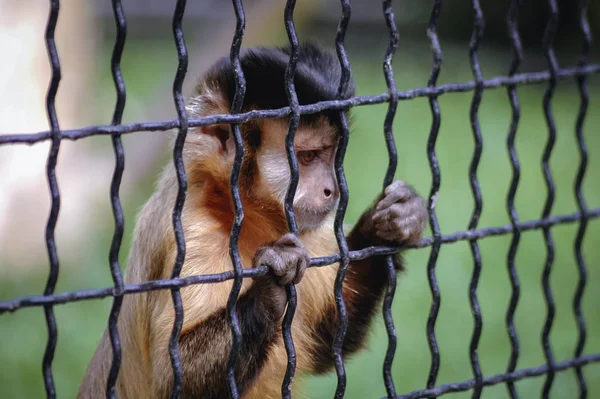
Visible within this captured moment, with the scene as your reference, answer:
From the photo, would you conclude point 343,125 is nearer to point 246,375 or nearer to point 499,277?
point 246,375

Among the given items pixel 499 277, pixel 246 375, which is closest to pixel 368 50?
pixel 499 277

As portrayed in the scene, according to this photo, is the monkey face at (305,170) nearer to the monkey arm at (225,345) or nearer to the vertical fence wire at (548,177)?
the monkey arm at (225,345)

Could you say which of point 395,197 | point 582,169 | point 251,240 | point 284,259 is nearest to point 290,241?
point 284,259

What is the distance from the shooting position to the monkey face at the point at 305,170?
3438 millimetres

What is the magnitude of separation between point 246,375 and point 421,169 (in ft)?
22.4

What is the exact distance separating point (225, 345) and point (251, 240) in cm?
67

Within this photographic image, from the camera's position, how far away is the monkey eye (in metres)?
3.51

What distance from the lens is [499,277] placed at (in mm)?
7469

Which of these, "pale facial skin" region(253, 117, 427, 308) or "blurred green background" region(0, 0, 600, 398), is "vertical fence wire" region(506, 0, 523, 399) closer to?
"pale facial skin" region(253, 117, 427, 308)

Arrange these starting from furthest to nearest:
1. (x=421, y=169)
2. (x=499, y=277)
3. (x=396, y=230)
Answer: (x=421, y=169)
(x=499, y=277)
(x=396, y=230)

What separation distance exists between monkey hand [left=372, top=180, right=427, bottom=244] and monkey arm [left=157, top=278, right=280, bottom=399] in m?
0.58

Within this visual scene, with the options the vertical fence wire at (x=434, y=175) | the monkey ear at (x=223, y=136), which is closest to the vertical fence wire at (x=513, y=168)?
the vertical fence wire at (x=434, y=175)

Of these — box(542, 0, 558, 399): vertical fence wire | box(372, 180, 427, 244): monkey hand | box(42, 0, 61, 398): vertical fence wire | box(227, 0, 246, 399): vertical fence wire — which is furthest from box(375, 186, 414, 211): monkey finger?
box(42, 0, 61, 398): vertical fence wire

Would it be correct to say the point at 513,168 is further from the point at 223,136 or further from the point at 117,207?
the point at 117,207
